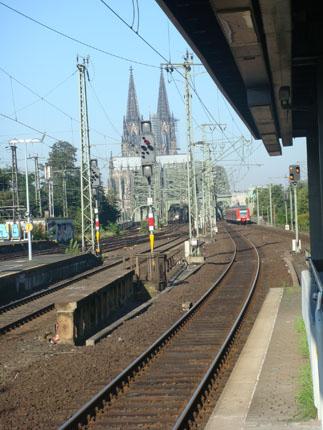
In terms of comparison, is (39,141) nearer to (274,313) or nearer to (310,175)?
(310,175)

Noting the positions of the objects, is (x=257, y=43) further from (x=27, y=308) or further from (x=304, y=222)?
(x=304, y=222)

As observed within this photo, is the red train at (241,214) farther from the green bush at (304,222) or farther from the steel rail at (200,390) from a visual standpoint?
the steel rail at (200,390)

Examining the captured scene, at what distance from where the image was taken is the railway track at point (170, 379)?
8.19m

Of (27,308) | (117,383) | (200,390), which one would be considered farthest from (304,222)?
(200,390)

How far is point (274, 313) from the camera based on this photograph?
16172mm

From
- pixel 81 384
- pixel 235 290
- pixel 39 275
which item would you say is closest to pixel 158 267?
pixel 235 290

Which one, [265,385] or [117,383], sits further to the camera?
[117,383]

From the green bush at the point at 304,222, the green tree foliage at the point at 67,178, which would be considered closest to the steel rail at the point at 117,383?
the green bush at the point at 304,222

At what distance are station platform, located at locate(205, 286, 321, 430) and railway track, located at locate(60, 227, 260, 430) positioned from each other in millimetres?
415

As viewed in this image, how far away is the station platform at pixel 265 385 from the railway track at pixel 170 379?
42 cm

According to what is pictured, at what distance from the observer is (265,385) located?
9250mm

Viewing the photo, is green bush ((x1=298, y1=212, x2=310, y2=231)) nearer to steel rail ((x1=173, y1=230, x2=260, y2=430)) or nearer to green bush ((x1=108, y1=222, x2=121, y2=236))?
green bush ((x1=108, y1=222, x2=121, y2=236))

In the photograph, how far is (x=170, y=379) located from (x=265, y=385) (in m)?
1.65

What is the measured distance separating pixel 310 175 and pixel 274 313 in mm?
6227
